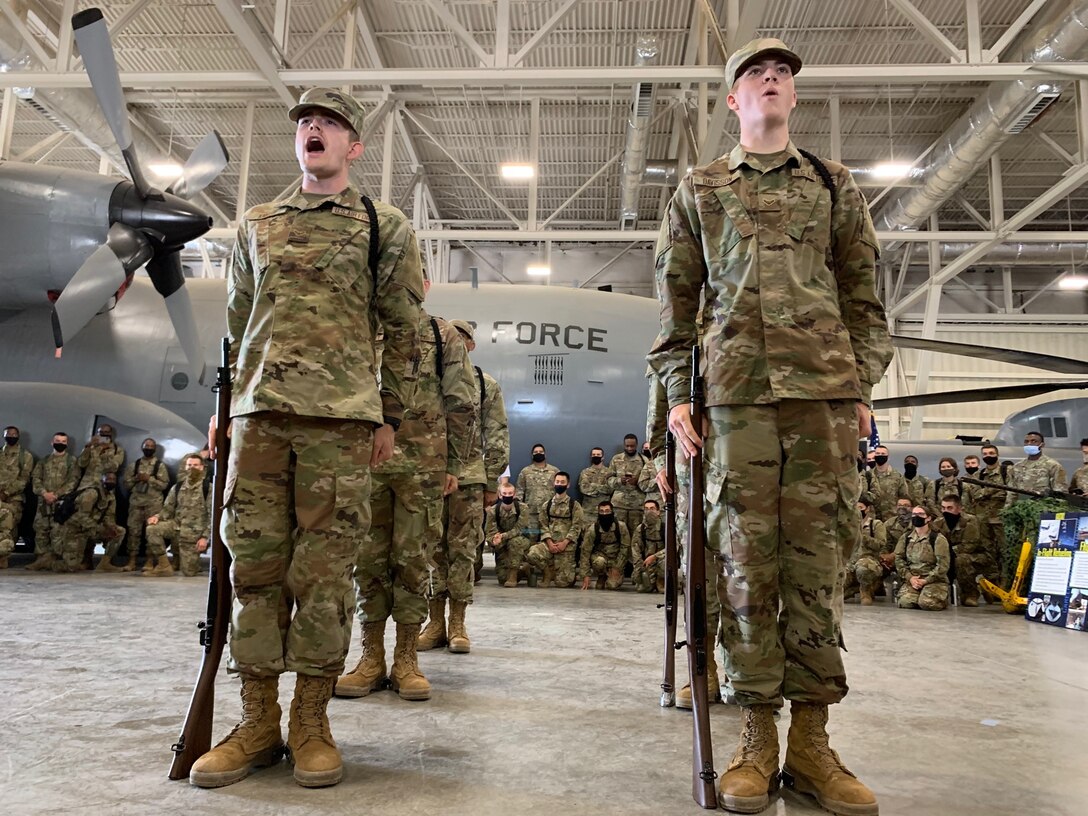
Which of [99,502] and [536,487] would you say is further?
[536,487]

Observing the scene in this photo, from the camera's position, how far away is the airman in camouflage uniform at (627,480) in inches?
323

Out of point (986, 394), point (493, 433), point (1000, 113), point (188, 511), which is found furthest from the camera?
point (1000, 113)

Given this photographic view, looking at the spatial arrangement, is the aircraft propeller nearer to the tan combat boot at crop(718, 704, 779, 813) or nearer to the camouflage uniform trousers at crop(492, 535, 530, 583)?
the camouflage uniform trousers at crop(492, 535, 530, 583)

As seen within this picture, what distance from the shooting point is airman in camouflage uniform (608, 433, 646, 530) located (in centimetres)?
820

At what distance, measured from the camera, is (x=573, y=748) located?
247 centimetres

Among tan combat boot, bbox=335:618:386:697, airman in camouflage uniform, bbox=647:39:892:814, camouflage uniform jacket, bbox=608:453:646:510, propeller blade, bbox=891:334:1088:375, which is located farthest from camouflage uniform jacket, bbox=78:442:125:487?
propeller blade, bbox=891:334:1088:375

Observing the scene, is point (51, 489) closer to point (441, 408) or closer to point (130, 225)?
point (130, 225)

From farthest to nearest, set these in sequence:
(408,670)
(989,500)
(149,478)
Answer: (989,500), (149,478), (408,670)

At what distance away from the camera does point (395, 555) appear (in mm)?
3393

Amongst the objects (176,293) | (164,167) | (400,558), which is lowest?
(400,558)

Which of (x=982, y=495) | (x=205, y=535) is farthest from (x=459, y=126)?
(x=982, y=495)

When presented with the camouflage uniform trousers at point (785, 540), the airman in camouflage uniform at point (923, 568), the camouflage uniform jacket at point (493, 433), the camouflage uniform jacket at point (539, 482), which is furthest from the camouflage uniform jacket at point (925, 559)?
the camouflage uniform trousers at point (785, 540)

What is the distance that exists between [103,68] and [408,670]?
5.59 m

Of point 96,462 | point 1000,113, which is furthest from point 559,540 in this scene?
point 1000,113
